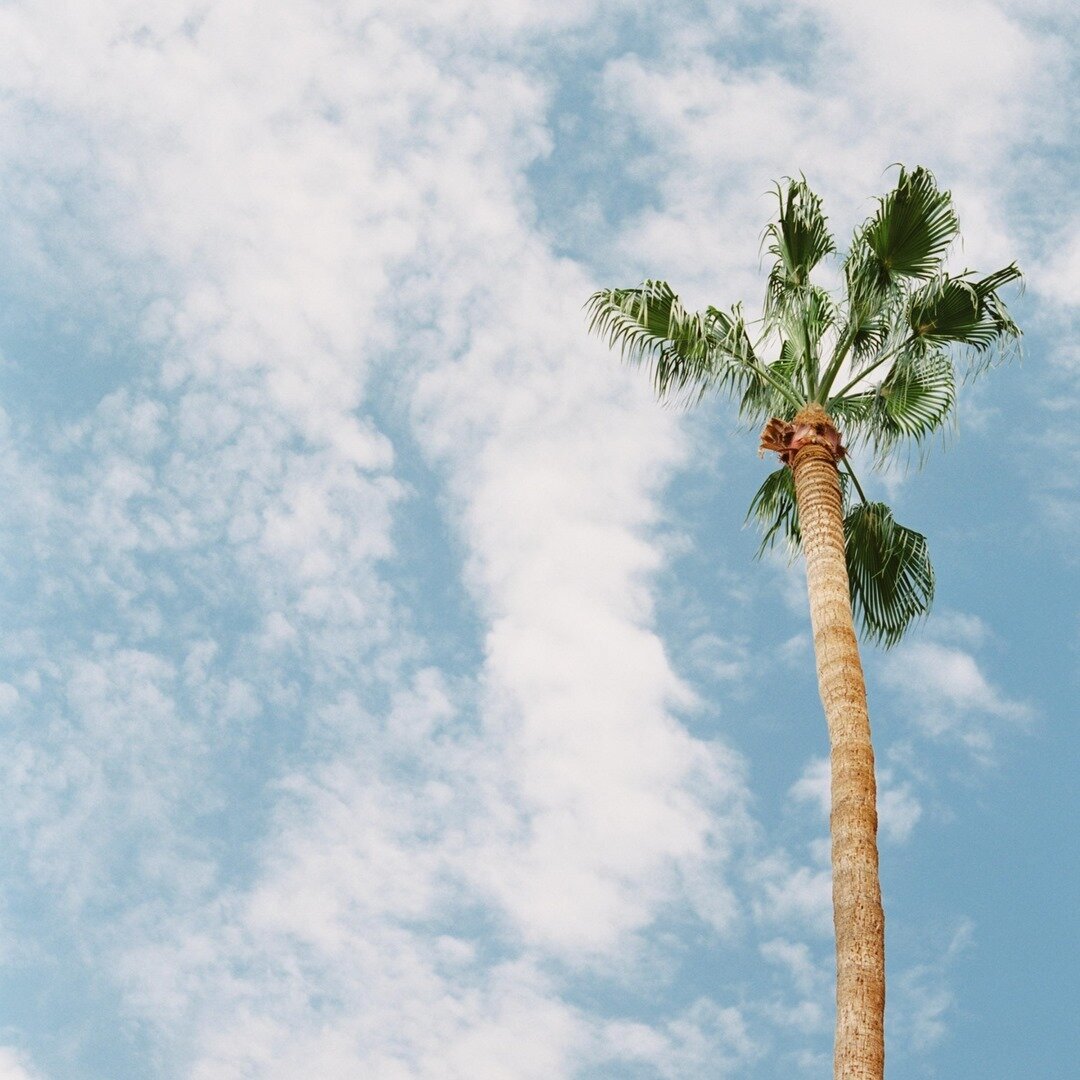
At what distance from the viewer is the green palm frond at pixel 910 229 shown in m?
11.8

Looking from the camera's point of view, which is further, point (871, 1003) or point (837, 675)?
point (837, 675)

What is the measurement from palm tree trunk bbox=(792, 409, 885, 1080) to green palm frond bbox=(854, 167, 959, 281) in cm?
192

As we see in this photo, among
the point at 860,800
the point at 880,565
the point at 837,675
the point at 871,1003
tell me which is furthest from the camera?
the point at 880,565

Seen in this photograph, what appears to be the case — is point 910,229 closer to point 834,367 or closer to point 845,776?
point 834,367

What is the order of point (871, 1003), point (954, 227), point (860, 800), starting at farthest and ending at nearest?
point (954, 227)
point (860, 800)
point (871, 1003)

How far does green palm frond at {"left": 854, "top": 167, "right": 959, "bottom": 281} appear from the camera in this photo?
11.8 m

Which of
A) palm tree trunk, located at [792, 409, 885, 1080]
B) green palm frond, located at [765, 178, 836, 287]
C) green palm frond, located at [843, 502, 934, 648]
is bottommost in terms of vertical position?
palm tree trunk, located at [792, 409, 885, 1080]

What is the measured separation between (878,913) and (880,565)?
549 cm

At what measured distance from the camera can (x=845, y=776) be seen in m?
8.84

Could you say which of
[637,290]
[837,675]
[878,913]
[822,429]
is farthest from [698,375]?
[878,913]

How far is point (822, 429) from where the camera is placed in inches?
438

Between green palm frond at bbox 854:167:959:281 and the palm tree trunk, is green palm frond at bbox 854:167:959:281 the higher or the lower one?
the higher one

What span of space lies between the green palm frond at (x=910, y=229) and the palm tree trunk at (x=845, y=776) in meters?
1.92

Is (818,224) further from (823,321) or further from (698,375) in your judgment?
(698,375)
